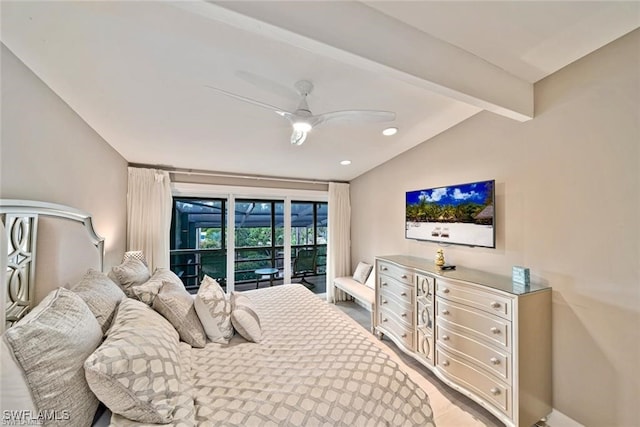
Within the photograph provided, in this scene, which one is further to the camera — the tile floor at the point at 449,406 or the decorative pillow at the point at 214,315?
the tile floor at the point at 449,406

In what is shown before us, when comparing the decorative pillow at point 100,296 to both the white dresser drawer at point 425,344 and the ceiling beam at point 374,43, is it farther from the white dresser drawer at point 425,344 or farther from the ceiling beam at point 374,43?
the white dresser drawer at point 425,344

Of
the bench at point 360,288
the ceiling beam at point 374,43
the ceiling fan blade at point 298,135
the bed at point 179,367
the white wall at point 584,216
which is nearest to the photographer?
the bed at point 179,367

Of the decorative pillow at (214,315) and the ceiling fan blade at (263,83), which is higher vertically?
the ceiling fan blade at (263,83)

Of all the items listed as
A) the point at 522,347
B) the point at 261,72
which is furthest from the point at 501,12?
the point at 522,347

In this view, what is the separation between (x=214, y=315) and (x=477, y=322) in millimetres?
2032

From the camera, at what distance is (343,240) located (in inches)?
182

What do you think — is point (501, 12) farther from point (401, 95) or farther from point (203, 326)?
point (203, 326)

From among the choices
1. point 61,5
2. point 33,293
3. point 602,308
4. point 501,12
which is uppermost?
point 501,12

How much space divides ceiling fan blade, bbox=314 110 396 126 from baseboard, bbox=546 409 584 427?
255 cm

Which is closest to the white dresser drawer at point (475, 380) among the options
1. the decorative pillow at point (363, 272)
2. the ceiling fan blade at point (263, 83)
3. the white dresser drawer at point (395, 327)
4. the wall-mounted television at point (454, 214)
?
the white dresser drawer at point (395, 327)

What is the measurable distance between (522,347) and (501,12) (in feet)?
7.08

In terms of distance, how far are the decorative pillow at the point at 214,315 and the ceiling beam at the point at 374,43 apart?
5.40 feet

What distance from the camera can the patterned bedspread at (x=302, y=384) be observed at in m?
1.11

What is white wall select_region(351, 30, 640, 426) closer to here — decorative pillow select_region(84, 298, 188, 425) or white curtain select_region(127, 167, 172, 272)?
decorative pillow select_region(84, 298, 188, 425)
